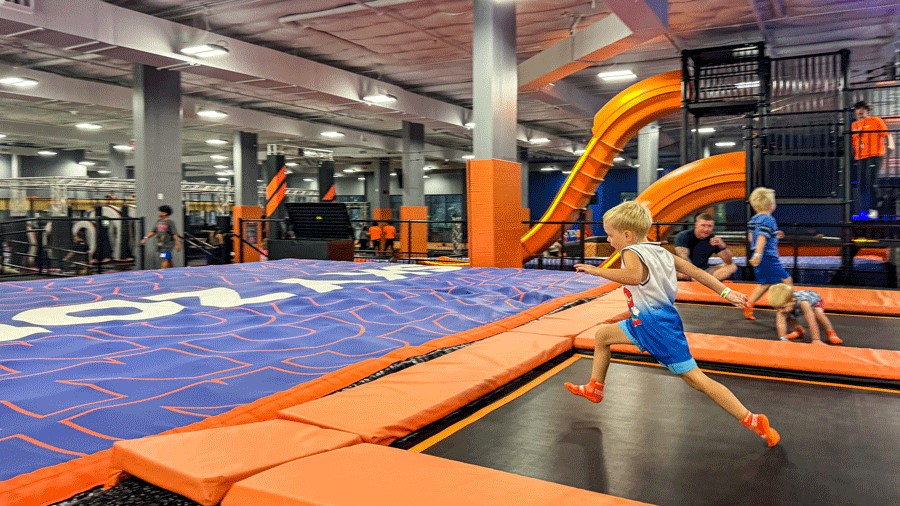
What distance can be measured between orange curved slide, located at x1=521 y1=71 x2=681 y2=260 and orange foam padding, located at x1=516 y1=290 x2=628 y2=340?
17.6 feet

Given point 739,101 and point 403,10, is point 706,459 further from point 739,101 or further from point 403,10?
point 403,10

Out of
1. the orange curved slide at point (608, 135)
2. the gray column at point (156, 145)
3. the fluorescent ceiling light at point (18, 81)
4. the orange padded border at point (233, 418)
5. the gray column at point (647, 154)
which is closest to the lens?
the orange padded border at point (233, 418)

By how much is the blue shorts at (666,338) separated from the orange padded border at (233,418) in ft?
4.11

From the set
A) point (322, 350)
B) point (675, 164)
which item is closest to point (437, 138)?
point (675, 164)

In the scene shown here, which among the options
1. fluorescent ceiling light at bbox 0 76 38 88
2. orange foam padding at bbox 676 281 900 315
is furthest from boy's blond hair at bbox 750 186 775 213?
fluorescent ceiling light at bbox 0 76 38 88

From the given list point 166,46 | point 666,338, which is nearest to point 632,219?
point 666,338

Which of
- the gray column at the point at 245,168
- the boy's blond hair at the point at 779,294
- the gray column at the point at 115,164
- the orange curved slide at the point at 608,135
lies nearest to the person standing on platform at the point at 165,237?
the orange curved slide at the point at 608,135

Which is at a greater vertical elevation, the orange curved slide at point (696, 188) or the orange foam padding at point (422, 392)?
the orange curved slide at point (696, 188)

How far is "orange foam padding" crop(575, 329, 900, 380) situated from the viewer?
3.12 m

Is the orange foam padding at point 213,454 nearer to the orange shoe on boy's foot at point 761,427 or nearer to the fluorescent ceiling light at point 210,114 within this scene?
the orange shoe on boy's foot at point 761,427

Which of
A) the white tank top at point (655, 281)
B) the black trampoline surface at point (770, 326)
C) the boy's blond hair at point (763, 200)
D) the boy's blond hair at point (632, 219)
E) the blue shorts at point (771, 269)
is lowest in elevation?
the black trampoline surface at point (770, 326)

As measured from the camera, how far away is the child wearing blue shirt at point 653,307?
87.0 inches

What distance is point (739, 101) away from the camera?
8023mm

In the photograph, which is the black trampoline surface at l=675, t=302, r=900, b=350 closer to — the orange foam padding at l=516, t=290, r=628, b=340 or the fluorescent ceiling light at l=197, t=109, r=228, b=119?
the orange foam padding at l=516, t=290, r=628, b=340
